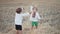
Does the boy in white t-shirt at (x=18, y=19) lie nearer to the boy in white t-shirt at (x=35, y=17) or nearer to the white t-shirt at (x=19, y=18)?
the white t-shirt at (x=19, y=18)

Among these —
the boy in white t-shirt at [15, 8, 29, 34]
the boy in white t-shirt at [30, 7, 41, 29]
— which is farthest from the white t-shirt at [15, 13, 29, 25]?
the boy in white t-shirt at [30, 7, 41, 29]

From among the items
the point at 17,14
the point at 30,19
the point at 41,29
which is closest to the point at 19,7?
the point at 17,14

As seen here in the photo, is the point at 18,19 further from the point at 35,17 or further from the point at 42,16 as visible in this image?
the point at 42,16

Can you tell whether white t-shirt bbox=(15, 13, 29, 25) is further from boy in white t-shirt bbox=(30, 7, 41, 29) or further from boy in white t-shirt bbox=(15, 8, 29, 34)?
boy in white t-shirt bbox=(30, 7, 41, 29)

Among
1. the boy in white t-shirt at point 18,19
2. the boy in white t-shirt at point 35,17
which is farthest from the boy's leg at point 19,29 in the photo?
the boy in white t-shirt at point 35,17

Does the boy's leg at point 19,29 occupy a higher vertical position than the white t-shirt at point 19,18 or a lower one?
lower

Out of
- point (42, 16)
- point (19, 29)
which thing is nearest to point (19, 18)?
point (19, 29)

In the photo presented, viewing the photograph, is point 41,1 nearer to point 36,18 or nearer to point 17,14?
point 36,18

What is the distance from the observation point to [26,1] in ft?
8.28

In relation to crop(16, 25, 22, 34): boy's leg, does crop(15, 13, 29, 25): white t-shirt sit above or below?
above

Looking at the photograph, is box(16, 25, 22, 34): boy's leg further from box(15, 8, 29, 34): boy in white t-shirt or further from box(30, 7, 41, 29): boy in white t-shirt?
box(30, 7, 41, 29): boy in white t-shirt

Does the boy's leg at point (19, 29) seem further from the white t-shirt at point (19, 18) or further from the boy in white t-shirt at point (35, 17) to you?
the boy in white t-shirt at point (35, 17)

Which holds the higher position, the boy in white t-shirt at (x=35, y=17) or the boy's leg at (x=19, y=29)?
the boy in white t-shirt at (x=35, y=17)

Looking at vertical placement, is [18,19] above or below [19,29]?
above
